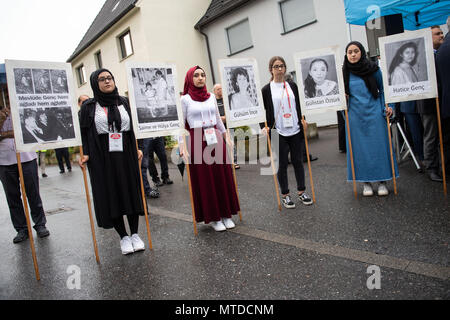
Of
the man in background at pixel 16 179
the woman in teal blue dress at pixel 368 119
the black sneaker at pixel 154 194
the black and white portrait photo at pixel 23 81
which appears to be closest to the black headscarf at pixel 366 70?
the woman in teal blue dress at pixel 368 119

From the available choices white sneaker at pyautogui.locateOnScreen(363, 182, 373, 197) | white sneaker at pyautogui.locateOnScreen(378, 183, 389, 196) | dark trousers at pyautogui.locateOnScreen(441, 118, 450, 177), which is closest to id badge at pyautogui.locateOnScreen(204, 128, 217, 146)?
white sneaker at pyautogui.locateOnScreen(363, 182, 373, 197)

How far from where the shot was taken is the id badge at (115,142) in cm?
363

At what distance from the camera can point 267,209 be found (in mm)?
4887

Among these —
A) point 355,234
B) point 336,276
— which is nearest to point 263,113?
point 355,234

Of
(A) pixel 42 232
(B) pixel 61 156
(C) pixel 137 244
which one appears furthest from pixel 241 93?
(B) pixel 61 156

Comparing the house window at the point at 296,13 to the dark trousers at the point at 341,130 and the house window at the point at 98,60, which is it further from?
the house window at the point at 98,60

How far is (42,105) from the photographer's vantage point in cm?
343

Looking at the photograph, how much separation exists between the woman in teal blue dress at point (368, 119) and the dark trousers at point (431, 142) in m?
0.87

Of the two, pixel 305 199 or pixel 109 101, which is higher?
pixel 109 101

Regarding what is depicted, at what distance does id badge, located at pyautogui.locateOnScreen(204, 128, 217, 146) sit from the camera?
4.11 m

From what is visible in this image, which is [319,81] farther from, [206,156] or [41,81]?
[41,81]

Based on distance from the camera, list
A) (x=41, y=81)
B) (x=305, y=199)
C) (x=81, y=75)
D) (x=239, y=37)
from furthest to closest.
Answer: (x=81, y=75)
(x=239, y=37)
(x=305, y=199)
(x=41, y=81)

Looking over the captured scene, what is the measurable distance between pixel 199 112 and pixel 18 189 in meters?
2.88
